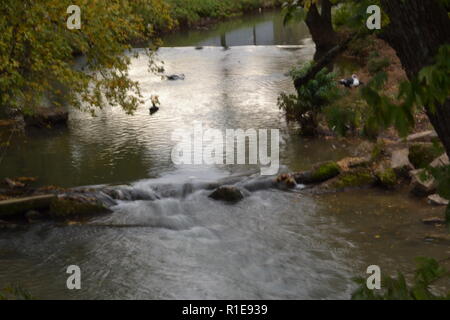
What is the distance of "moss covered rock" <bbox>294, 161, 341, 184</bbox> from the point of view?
1296 cm

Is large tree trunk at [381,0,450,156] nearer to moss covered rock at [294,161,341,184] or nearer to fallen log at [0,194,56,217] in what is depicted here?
moss covered rock at [294,161,341,184]

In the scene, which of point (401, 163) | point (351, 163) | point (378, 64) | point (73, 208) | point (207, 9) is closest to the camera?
point (73, 208)

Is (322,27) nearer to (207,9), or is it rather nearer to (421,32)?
(421,32)

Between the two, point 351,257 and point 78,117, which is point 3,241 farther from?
point 78,117

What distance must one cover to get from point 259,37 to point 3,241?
91.1 ft

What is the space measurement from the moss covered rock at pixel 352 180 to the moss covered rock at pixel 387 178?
18cm

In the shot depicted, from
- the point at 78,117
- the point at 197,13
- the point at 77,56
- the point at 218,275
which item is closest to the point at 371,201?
the point at 218,275

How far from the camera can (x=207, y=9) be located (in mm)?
45562

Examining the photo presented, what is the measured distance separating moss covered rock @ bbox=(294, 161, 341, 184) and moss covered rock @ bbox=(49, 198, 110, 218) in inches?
163

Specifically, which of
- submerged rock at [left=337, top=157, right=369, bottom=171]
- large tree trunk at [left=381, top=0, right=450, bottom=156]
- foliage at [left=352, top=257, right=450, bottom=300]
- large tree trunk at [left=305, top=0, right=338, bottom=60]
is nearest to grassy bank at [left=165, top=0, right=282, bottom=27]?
large tree trunk at [left=305, top=0, right=338, bottom=60]

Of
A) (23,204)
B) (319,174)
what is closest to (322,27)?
(319,174)

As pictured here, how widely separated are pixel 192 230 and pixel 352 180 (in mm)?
3711

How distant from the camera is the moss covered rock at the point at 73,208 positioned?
1198 centimetres

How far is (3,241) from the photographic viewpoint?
11.0 metres
